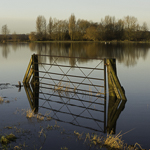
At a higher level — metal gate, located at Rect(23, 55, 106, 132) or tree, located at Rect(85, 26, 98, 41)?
tree, located at Rect(85, 26, 98, 41)

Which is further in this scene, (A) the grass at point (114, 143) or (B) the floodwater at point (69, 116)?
(B) the floodwater at point (69, 116)

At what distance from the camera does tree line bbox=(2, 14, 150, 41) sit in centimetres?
11056

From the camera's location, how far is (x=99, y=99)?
11922mm

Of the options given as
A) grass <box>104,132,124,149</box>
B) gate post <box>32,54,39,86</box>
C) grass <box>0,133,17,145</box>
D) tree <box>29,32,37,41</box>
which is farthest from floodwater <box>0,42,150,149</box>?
tree <box>29,32,37,41</box>

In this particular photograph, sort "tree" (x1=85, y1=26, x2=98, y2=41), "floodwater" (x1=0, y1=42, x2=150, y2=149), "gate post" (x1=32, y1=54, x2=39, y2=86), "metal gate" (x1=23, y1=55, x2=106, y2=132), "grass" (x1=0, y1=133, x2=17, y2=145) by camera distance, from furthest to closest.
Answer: "tree" (x1=85, y1=26, x2=98, y2=41)
"gate post" (x1=32, y1=54, x2=39, y2=86)
"metal gate" (x1=23, y1=55, x2=106, y2=132)
"floodwater" (x1=0, y1=42, x2=150, y2=149)
"grass" (x1=0, y1=133, x2=17, y2=145)

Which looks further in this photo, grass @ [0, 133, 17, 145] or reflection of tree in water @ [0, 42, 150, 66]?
reflection of tree in water @ [0, 42, 150, 66]

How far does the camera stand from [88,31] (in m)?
108

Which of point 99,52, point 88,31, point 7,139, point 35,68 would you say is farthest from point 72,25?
point 7,139

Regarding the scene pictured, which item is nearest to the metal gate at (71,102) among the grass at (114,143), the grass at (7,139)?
the grass at (114,143)

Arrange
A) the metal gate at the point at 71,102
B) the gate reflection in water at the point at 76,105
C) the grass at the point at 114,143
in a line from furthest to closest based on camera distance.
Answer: the metal gate at the point at 71,102
the gate reflection in water at the point at 76,105
the grass at the point at 114,143

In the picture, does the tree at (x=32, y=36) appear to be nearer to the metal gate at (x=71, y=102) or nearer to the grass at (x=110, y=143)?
the metal gate at (x=71, y=102)

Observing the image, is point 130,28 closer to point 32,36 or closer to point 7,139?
point 32,36

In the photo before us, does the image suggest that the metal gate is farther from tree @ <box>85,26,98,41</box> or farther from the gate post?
tree @ <box>85,26,98,41</box>

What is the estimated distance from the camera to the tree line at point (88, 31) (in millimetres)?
110562
